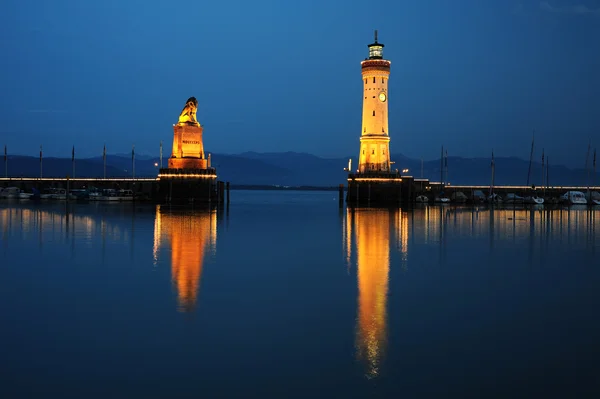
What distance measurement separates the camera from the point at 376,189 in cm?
9288

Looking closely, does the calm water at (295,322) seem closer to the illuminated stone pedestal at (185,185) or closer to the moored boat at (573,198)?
the illuminated stone pedestal at (185,185)

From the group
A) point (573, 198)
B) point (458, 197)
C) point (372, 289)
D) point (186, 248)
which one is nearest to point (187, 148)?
point (458, 197)

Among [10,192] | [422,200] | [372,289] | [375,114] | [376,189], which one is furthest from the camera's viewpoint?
[10,192]

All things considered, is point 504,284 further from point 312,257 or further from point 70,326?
point 70,326

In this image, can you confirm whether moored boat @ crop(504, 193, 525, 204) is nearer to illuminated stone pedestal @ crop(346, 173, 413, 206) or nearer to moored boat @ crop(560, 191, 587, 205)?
moored boat @ crop(560, 191, 587, 205)

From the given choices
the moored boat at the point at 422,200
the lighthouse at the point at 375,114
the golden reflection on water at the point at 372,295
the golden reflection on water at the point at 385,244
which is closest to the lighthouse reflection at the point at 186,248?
the golden reflection on water at the point at 372,295

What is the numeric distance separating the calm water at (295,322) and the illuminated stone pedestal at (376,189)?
58.9 metres

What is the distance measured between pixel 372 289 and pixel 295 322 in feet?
17.3

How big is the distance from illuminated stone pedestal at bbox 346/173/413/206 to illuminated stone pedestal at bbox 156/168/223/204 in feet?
65.8

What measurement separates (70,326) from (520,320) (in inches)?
437

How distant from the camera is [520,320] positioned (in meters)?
16.9

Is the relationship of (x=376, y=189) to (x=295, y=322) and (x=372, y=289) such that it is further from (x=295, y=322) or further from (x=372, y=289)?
(x=295, y=322)

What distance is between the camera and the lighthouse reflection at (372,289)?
13663mm

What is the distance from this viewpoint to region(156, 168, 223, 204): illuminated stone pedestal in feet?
296
